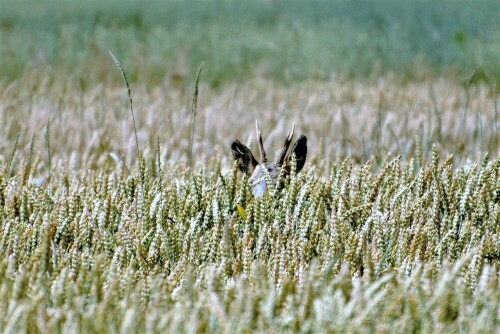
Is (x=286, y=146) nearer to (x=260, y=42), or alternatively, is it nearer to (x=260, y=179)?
(x=260, y=179)

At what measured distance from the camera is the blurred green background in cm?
577

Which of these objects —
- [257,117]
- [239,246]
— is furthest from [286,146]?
[257,117]

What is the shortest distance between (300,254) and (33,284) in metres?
0.60

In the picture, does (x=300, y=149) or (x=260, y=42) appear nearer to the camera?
(x=300, y=149)

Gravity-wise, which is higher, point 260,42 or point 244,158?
point 260,42

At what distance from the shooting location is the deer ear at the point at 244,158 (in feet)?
8.36

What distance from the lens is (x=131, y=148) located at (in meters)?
3.22

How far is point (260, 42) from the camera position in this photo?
6.75 m

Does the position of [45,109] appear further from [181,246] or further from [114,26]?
[114,26]

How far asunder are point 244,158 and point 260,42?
14.1 ft

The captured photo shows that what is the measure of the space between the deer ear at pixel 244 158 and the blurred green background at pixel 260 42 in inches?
108

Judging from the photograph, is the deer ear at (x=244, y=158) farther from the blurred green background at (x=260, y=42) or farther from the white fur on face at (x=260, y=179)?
the blurred green background at (x=260, y=42)

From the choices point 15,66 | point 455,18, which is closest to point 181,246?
point 15,66

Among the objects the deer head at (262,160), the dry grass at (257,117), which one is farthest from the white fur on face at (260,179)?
the dry grass at (257,117)
